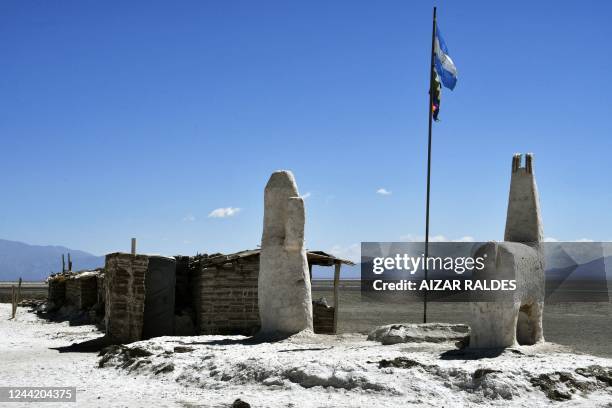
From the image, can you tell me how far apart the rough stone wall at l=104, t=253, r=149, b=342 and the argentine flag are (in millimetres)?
9044

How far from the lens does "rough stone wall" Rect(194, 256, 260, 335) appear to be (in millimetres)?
18641

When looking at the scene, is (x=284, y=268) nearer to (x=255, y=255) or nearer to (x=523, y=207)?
(x=255, y=255)

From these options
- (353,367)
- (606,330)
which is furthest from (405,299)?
(353,367)

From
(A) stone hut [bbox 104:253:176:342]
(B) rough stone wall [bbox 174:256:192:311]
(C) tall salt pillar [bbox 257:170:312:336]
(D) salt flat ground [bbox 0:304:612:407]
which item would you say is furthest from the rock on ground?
(B) rough stone wall [bbox 174:256:192:311]

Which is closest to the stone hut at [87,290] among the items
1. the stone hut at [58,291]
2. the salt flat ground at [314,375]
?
the stone hut at [58,291]

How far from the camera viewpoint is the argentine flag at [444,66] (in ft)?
62.7

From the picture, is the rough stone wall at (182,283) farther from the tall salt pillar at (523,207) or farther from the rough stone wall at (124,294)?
the tall salt pillar at (523,207)

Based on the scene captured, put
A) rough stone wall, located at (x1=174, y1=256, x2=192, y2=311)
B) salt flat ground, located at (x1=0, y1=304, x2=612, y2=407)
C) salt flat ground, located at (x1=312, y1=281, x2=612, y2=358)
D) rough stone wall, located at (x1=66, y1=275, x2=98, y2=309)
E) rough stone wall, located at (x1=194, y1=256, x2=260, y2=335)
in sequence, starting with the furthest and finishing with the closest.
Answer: rough stone wall, located at (x1=66, y1=275, x2=98, y2=309) < salt flat ground, located at (x1=312, y1=281, x2=612, y2=358) < rough stone wall, located at (x1=174, y1=256, x2=192, y2=311) < rough stone wall, located at (x1=194, y1=256, x2=260, y2=335) < salt flat ground, located at (x1=0, y1=304, x2=612, y2=407)

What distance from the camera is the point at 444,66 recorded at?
757 inches

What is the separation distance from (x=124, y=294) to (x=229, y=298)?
118 inches

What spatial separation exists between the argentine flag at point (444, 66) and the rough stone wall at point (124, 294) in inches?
356

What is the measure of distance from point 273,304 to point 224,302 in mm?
3587

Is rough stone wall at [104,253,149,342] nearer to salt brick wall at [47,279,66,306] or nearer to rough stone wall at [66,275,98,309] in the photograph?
rough stone wall at [66,275,98,309]

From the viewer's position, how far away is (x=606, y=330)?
78.1 ft
